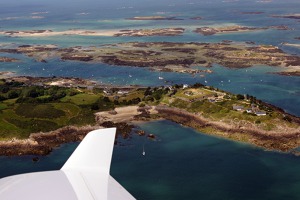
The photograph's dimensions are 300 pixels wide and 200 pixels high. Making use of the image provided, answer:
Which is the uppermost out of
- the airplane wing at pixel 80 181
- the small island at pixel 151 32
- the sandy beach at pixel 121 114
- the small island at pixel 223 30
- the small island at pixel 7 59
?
→ the airplane wing at pixel 80 181

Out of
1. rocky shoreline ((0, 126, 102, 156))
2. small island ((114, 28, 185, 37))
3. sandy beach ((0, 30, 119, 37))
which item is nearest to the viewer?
rocky shoreline ((0, 126, 102, 156))

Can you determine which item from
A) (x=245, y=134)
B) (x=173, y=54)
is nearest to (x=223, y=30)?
(x=173, y=54)

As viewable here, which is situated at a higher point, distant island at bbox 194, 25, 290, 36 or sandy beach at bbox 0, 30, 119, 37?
distant island at bbox 194, 25, 290, 36

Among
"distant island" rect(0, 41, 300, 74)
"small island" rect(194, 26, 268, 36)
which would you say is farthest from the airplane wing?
"small island" rect(194, 26, 268, 36)

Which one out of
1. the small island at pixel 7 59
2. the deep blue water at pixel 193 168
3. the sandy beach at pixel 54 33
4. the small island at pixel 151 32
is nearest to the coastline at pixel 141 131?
the deep blue water at pixel 193 168

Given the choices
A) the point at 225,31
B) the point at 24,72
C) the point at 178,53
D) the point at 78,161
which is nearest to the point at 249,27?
the point at 225,31

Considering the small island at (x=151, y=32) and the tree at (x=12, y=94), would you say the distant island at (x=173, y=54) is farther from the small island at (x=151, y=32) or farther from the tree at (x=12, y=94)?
the tree at (x=12, y=94)

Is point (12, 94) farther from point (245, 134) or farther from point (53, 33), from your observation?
point (53, 33)

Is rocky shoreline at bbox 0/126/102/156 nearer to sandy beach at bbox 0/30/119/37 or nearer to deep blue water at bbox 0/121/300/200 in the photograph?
deep blue water at bbox 0/121/300/200
